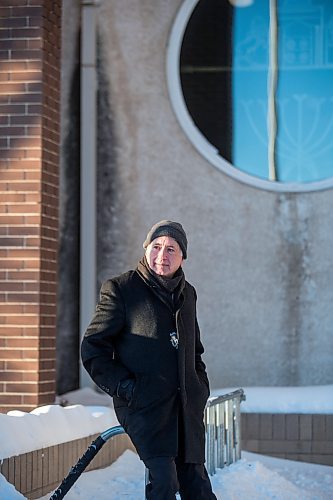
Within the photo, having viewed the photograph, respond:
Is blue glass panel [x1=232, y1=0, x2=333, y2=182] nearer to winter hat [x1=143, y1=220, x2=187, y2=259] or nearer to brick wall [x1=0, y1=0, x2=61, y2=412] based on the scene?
brick wall [x1=0, y1=0, x2=61, y2=412]

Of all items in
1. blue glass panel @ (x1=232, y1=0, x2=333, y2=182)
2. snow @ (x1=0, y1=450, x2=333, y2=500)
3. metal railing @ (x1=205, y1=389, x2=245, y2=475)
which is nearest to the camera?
snow @ (x1=0, y1=450, x2=333, y2=500)

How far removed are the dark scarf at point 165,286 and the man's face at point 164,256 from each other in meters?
0.02

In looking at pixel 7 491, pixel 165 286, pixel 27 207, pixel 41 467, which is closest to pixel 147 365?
pixel 165 286

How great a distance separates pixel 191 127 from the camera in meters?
9.30

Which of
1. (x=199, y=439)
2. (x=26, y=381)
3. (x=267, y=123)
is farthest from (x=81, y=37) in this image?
(x=199, y=439)

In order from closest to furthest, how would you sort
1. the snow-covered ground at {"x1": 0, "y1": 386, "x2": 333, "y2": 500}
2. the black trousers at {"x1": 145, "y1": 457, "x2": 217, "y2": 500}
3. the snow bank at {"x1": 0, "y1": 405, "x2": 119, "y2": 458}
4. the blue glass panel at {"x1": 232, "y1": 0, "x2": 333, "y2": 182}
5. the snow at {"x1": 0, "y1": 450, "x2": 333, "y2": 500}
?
the black trousers at {"x1": 145, "y1": 457, "x2": 217, "y2": 500}, the snow bank at {"x1": 0, "y1": 405, "x2": 119, "y2": 458}, the snow-covered ground at {"x1": 0, "y1": 386, "x2": 333, "y2": 500}, the snow at {"x1": 0, "y1": 450, "x2": 333, "y2": 500}, the blue glass panel at {"x1": 232, "y1": 0, "x2": 333, "y2": 182}

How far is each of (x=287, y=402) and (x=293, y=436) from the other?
25 cm

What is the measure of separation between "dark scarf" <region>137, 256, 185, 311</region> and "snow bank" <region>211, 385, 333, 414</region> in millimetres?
3279

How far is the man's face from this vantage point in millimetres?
5043

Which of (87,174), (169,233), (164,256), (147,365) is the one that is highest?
(87,174)

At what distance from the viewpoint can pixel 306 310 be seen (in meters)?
9.11

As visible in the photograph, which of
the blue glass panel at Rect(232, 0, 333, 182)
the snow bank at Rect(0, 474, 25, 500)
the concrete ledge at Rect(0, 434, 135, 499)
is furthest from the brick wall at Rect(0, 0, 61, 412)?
the blue glass panel at Rect(232, 0, 333, 182)

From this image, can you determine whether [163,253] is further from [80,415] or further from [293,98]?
[293,98]

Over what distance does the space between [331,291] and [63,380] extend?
2264mm
